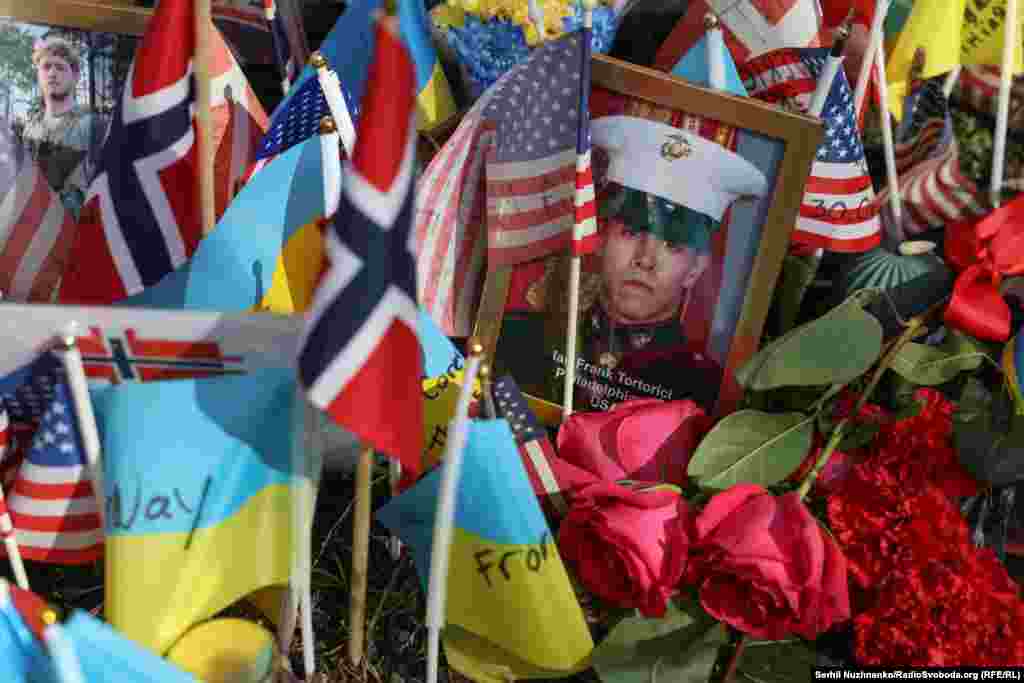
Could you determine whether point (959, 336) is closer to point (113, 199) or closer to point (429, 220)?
point (429, 220)

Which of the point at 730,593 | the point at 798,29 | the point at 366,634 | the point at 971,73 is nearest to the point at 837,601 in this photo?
the point at 730,593

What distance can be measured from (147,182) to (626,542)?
0.70 m

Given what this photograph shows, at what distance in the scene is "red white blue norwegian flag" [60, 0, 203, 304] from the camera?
4.19 ft

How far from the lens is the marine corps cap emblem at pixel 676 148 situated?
1.45 m

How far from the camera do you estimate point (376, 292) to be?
1.03 metres

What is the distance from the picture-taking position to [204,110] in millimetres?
1273

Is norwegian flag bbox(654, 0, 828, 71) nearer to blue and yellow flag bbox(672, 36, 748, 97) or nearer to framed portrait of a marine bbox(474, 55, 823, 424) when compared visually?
blue and yellow flag bbox(672, 36, 748, 97)

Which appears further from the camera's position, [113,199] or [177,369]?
[113,199]

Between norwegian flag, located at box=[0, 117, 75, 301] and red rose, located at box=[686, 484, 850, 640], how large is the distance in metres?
0.96

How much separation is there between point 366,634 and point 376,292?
594 millimetres

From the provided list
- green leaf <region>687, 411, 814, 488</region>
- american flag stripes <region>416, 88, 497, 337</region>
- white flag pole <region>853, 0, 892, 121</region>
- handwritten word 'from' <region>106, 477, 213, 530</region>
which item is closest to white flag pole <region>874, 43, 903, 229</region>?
white flag pole <region>853, 0, 892, 121</region>

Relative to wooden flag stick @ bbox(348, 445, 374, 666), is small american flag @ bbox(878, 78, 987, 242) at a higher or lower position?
higher

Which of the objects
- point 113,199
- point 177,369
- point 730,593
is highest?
point 113,199

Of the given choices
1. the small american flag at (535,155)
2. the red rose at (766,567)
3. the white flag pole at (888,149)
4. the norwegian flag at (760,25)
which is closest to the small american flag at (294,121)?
the small american flag at (535,155)
